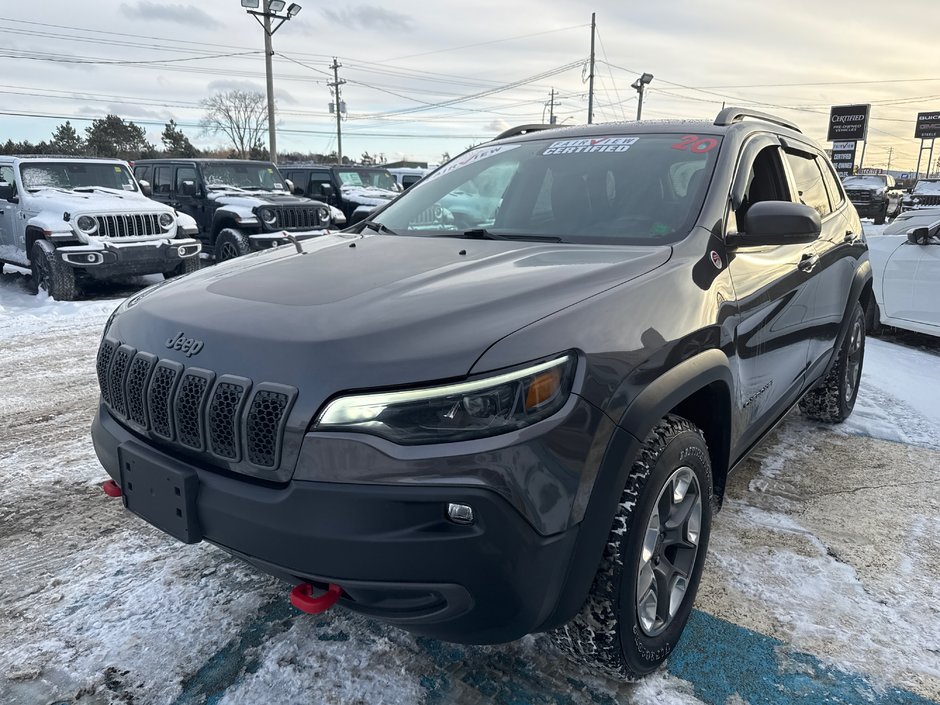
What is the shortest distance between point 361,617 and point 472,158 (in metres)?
2.43

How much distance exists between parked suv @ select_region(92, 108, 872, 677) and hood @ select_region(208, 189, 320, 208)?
8808mm

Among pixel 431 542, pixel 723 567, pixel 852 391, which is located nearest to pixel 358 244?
pixel 431 542

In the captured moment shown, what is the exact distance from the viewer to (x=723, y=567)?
2908mm

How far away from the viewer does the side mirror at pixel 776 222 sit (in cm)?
256

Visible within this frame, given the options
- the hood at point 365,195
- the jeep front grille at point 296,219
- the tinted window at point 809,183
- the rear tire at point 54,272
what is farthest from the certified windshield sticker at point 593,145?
the hood at point 365,195

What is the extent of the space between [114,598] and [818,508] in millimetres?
3265

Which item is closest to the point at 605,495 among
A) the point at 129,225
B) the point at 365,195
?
the point at 129,225

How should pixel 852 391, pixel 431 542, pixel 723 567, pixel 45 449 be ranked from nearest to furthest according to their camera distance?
pixel 431 542 < pixel 723 567 < pixel 45 449 < pixel 852 391

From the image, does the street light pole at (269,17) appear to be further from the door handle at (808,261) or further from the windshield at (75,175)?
the door handle at (808,261)

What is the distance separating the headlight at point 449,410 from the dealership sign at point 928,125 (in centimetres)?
7121

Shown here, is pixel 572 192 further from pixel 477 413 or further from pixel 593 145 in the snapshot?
pixel 477 413

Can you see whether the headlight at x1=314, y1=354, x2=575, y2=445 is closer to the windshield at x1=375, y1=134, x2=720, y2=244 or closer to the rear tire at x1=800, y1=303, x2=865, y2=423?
the windshield at x1=375, y1=134, x2=720, y2=244

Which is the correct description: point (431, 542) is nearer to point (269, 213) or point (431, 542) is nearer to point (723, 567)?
point (723, 567)

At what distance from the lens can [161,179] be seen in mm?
12609
